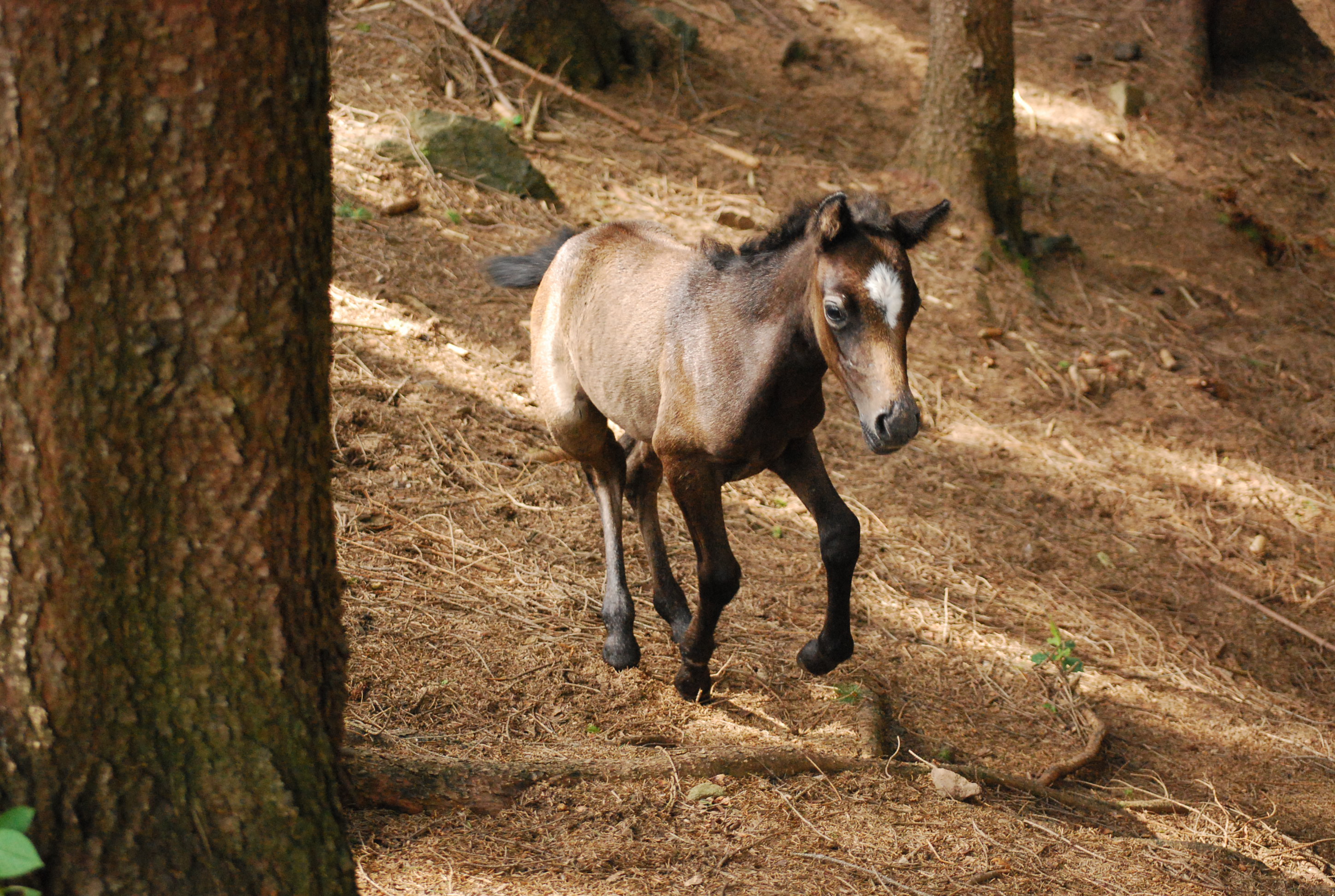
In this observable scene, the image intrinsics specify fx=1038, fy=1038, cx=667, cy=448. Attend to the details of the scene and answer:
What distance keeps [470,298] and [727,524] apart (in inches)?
101

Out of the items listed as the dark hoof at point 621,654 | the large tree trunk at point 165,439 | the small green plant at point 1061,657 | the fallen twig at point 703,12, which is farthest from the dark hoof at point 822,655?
the fallen twig at point 703,12

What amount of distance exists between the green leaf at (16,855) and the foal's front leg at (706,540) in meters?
2.66

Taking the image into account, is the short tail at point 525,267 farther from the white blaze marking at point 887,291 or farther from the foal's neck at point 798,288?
the white blaze marking at point 887,291

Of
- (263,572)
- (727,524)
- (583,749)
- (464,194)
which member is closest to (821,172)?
(464,194)

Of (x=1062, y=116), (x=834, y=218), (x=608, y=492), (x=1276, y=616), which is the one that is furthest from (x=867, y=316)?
(x=1062, y=116)

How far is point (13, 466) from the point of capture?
1993 millimetres

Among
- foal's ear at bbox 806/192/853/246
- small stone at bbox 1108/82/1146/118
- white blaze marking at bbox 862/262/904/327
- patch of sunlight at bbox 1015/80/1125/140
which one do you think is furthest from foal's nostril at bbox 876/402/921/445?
small stone at bbox 1108/82/1146/118

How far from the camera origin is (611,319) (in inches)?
181

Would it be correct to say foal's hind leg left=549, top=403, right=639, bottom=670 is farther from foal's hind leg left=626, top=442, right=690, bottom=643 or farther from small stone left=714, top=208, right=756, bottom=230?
small stone left=714, top=208, right=756, bottom=230

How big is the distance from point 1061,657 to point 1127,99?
8.35 m

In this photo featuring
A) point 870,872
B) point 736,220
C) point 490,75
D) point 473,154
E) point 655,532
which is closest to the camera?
point 870,872

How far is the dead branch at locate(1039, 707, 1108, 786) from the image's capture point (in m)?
4.41

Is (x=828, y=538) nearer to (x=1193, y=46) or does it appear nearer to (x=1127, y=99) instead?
(x=1127, y=99)

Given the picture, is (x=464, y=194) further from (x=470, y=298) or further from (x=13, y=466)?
(x=13, y=466)
